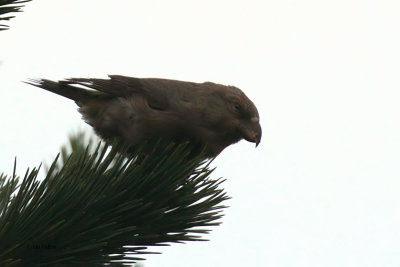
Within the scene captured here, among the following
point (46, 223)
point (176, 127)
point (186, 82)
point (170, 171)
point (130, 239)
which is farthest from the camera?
point (186, 82)

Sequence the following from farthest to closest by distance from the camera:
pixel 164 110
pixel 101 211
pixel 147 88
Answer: pixel 147 88
pixel 164 110
pixel 101 211

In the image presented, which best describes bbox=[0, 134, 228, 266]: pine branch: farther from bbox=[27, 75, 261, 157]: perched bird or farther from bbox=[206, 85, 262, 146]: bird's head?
bbox=[206, 85, 262, 146]: bird's head

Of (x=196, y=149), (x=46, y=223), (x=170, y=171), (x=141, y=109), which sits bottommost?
(x=46, y=223)

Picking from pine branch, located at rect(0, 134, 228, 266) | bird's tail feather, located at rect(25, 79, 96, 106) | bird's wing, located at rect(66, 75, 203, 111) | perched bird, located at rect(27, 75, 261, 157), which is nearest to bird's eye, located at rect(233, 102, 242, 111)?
perched bird, located at rect(27, 75, 261, 157)

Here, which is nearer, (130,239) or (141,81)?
(130,239)

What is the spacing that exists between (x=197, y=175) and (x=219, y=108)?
154cm

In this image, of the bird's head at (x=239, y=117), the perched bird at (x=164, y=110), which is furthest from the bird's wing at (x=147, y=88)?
the bird's head at (x=239, y=117)

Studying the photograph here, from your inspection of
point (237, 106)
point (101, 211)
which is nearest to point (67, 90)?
point (237, 106)

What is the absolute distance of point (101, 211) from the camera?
193 cm

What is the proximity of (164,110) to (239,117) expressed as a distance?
51 cm

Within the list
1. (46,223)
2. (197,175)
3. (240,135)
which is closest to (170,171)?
(197,175)

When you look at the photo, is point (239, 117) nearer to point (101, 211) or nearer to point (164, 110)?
point (164, 110)

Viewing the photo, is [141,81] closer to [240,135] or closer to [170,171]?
[240,135]

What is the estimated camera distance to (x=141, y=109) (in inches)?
148
